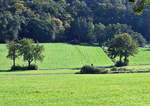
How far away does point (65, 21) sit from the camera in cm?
16150

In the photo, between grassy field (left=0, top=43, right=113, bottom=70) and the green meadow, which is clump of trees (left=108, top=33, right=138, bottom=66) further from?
grassy field (left=0, top=43, right=113, bottom=70)

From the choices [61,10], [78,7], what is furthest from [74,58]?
[78,7]

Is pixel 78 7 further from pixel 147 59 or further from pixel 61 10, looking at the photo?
pixel 147 59

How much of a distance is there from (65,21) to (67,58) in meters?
67.7

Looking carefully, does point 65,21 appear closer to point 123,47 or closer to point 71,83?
point 123,47

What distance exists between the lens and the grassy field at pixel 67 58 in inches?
3356

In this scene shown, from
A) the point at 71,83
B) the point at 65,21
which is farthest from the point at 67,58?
the point at 65,21

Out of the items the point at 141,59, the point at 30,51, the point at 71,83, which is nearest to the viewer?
the point at 71,83

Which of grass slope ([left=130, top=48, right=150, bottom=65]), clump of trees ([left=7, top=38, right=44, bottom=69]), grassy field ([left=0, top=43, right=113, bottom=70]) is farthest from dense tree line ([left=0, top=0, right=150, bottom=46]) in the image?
clump of trees ([left=7, top=38, right=44, bottom=69])

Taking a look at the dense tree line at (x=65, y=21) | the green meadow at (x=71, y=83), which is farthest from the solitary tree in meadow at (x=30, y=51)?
the dense tree line at (x=65, y=21)

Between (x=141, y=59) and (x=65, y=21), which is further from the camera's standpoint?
(x=65, y=21)

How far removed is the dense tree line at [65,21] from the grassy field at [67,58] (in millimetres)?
22427

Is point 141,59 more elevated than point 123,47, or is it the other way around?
point 123,47

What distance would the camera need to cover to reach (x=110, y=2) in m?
197
